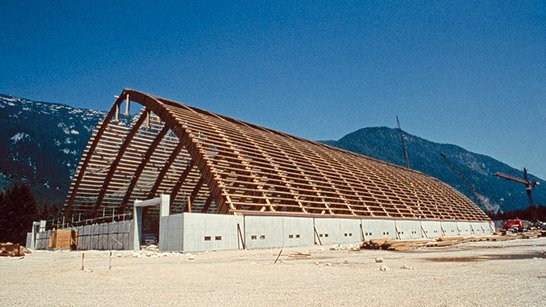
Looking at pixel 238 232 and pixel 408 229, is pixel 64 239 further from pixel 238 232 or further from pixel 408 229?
pixel 408 229

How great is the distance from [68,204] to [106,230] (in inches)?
692

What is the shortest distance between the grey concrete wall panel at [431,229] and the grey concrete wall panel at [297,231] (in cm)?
2280

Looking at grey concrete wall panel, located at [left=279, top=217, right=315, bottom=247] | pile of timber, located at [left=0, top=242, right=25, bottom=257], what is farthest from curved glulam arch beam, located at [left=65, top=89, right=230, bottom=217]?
pile of timber, located at [left=0, top=242, right=25, bottom=257]

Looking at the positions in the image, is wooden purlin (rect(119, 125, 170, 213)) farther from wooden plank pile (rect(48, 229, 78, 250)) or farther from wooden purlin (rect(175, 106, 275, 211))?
wooden plank pile (rect(48, 229, 78, 250))

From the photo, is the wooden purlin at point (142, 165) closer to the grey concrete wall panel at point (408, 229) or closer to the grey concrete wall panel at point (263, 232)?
the grey concrete wall panel at point (263, 232)

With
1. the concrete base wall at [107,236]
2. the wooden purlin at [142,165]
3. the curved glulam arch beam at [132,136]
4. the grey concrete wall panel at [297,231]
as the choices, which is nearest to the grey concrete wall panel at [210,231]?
the curved glulam arch beam at [132,136]

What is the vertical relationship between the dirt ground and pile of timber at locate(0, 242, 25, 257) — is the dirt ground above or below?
below

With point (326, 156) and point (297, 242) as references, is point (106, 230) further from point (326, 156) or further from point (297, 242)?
point (326, 156)

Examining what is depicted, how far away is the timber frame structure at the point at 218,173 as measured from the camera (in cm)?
3058

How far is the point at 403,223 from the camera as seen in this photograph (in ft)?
142

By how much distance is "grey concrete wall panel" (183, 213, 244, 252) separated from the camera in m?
23.2

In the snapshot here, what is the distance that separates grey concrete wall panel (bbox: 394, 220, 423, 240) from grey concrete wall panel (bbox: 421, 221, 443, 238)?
48.9 inches

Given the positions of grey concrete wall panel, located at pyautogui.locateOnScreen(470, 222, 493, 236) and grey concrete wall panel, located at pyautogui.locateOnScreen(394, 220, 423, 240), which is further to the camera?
grey concrete wall panel, located at pyautogui.locateOnScreen(470, 222, 493, 236)

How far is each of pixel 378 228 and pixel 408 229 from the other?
7.11m
